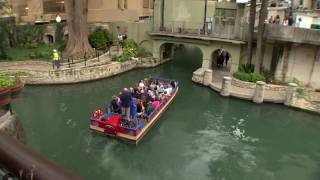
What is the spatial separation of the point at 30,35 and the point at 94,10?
7.39 m

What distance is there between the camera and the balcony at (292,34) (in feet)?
74.1

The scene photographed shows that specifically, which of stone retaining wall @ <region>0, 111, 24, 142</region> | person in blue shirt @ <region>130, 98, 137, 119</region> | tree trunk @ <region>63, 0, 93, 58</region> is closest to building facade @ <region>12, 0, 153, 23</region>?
tree trunk @ <region>63, 0, 93, 58</region>

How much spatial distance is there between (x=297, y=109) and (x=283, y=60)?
450 cm

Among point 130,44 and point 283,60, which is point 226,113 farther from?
point 130,44

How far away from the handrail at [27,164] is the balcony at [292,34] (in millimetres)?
22851

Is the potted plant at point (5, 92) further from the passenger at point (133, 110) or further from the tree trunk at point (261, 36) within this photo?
the tree trunk at point (261, 36)

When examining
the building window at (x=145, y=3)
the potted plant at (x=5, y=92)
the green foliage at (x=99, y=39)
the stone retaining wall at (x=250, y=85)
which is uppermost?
the building window at (x=145, y=3)

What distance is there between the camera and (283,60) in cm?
2505

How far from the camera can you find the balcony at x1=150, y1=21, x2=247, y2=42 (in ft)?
89.2

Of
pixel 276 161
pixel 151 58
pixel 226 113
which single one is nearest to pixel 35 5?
pixel 151 58

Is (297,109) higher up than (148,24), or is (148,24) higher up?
(148,24)

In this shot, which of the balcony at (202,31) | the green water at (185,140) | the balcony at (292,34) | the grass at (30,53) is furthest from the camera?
the balcony at (202,31)

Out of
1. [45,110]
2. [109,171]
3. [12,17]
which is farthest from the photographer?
[12,17]

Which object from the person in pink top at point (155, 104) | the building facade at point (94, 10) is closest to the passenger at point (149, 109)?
the person in pink top at point (155, 104)
